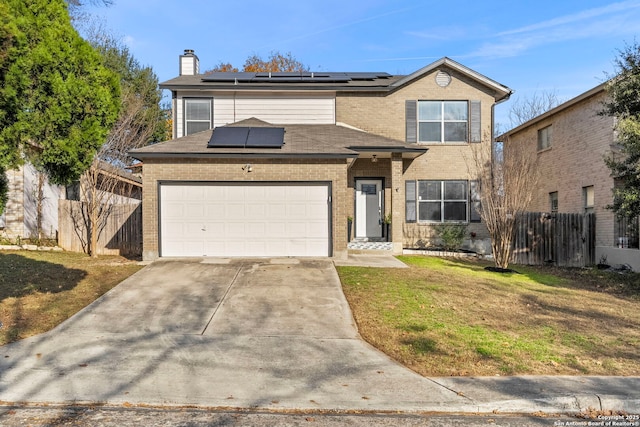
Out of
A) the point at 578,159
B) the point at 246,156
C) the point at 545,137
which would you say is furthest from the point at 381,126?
the point at 545,137

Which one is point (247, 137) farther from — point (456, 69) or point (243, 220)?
point (456, 69)

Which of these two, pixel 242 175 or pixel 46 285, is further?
pixel 242 175

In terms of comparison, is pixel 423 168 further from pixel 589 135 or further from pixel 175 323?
pixel 175 323

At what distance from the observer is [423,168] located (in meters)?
17.4

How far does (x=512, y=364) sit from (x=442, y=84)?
13461 millimetres

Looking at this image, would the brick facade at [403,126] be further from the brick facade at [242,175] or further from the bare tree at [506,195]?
the brick facade at [242,175]

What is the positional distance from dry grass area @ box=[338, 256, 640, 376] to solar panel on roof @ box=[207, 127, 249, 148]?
5151mm

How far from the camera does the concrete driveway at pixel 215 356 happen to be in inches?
203

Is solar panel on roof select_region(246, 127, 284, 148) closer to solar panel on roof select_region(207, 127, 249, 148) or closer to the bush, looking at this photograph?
solar panel on roof select_region(207, 127, 249, 148)

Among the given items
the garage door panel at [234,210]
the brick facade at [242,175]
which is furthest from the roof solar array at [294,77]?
the garage door panel at [234,210]

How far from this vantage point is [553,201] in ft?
65.6

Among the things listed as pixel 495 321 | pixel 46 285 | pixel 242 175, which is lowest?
pixel 495 321

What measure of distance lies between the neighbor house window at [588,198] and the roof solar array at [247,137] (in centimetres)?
1168

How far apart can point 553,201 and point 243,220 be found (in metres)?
14.0
